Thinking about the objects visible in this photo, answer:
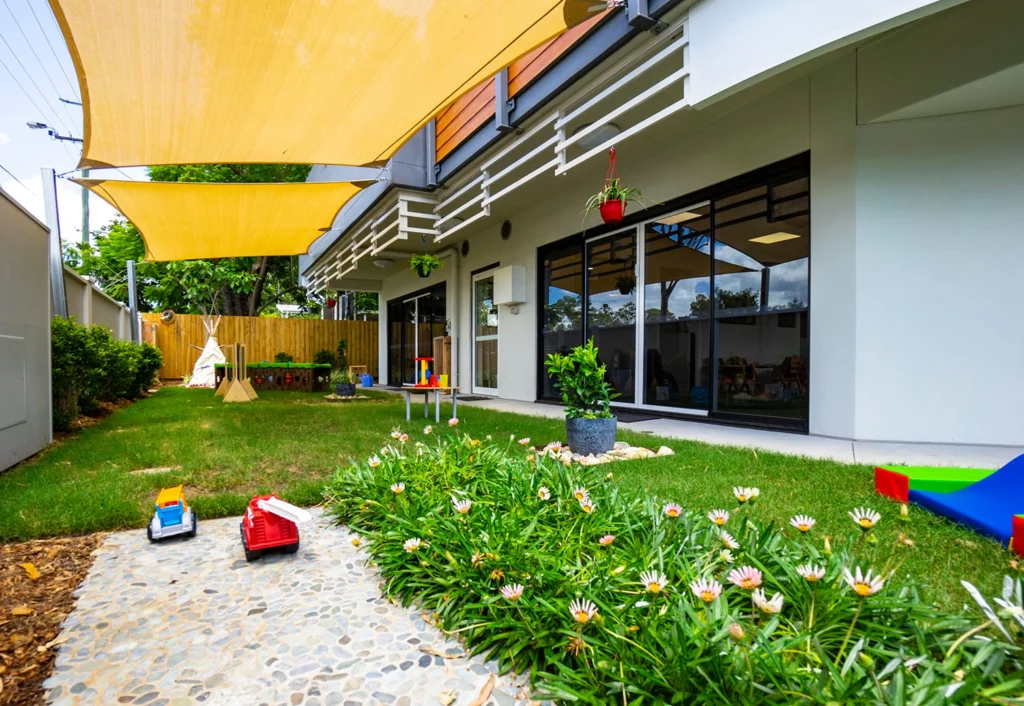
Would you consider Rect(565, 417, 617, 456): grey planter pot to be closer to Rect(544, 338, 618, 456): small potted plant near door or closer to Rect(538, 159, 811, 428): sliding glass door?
Rect(544, 338, 618, 456): small potted plant near door

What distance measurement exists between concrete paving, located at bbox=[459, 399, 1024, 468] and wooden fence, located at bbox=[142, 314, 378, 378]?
504 inches

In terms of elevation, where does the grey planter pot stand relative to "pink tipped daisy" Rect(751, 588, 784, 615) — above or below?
below

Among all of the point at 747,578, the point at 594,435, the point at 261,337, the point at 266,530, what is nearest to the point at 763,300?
the point at 594,435

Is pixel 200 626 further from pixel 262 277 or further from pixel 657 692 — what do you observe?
pixel 262 277

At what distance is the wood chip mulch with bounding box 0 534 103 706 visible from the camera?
1.26 m

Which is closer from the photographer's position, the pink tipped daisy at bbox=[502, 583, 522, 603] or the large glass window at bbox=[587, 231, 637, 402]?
the pink tipped daisy at bbox=[502, 583, 522, 603]

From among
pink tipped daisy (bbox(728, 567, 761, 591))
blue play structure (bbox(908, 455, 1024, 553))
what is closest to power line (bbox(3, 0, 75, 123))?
pink tipped daisy (bbox(728, 567, 761, 591))

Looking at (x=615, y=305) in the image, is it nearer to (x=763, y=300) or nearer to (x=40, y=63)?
(x=763, y=300)

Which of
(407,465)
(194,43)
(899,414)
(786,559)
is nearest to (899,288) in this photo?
(899,414)

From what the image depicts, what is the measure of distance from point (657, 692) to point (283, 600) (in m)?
1.23

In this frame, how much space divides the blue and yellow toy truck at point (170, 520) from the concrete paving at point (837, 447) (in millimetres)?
3462

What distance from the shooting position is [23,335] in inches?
152

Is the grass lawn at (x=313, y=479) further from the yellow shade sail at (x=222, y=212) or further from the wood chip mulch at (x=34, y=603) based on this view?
the yellow shade sail at (x=222, y=212)

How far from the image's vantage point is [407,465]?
272 centimetres
